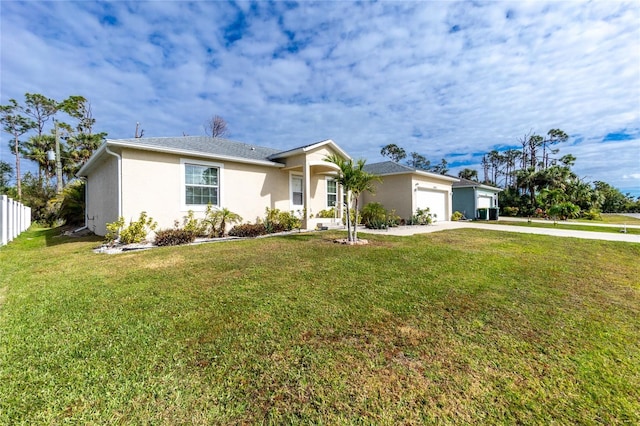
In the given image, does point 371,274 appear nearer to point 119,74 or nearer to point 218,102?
point 119,74

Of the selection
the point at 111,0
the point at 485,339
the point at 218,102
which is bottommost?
the point at 485,339

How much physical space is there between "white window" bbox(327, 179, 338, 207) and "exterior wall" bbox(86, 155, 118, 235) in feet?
33.5

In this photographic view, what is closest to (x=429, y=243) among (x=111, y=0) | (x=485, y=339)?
(x=485, y=339)

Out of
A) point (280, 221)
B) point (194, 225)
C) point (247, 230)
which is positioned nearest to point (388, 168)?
point (280, 221)

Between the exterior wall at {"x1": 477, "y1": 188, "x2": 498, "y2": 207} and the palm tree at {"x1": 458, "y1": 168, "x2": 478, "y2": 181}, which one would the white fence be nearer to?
the exterior wall at {"x1": 477, "y1": 188, "x2": 498, "y2": 207}

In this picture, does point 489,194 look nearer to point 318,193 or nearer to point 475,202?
→ point 475,202

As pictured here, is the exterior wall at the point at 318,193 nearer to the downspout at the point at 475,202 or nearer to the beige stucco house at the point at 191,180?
the beige stucco house at the point at 191,180

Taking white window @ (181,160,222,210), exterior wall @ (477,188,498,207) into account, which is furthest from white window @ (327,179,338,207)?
exterior wall @ (477,188,498,207)

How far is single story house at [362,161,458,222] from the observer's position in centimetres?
1698

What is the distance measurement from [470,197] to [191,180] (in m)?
23.1

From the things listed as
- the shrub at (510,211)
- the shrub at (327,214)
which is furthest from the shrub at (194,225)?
the shrub at (510,211)

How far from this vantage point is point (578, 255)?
7.76 metres

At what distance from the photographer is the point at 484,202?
25.2 metres

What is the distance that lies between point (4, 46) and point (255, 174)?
40.1ft
